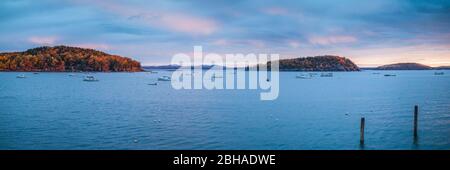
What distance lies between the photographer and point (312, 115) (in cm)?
4862

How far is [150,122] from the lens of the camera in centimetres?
4200

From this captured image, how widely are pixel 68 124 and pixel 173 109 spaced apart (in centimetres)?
1737

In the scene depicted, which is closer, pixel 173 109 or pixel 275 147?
pixel 275 147
